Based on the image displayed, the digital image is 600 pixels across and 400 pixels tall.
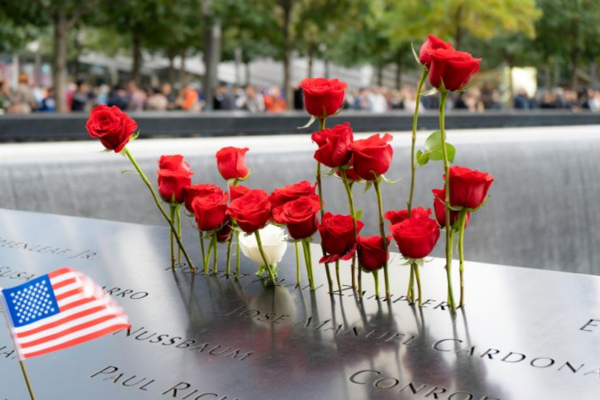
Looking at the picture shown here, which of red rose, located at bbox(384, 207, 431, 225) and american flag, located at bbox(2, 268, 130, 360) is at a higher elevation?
red rose, located at bbox(384, 207, 431, 225)

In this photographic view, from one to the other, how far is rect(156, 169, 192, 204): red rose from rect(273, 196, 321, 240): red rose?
39 centimetres

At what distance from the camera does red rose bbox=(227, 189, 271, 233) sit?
7.02 feet

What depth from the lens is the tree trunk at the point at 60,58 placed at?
14.7 metres

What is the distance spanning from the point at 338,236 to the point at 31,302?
0.77 m

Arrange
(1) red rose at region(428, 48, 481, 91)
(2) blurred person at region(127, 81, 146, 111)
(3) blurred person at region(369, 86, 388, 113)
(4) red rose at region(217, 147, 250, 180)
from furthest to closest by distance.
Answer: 1. (3) blurred person at region(369, 86, 388, 113)
2. (2) blurred person at region(127, 81, 146, 111)
3. (4) red rose at region(217, 147, 250, 180)
4. (1) red rose at region(428, 48, 481, 91)

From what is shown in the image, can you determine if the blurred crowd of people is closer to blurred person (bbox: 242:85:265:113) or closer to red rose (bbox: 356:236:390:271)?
blurred person (bbox: 242:85:265:113)

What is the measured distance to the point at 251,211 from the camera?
2.14 metres

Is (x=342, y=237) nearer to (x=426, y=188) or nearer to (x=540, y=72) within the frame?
(x=426, y=188)

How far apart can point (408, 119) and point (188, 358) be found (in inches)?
287

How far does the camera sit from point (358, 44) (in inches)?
1238

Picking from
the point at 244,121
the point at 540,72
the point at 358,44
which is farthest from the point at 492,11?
the point at 540,72

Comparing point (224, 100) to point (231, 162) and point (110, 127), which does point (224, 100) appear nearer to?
point (231, 162)

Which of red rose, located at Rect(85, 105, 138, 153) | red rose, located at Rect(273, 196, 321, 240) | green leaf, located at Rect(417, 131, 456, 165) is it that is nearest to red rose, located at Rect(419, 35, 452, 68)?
green leaf, located at Rect(417, 131, 456, 165)

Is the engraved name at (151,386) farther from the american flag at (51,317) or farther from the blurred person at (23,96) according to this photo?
the blurred person at (23,96)
